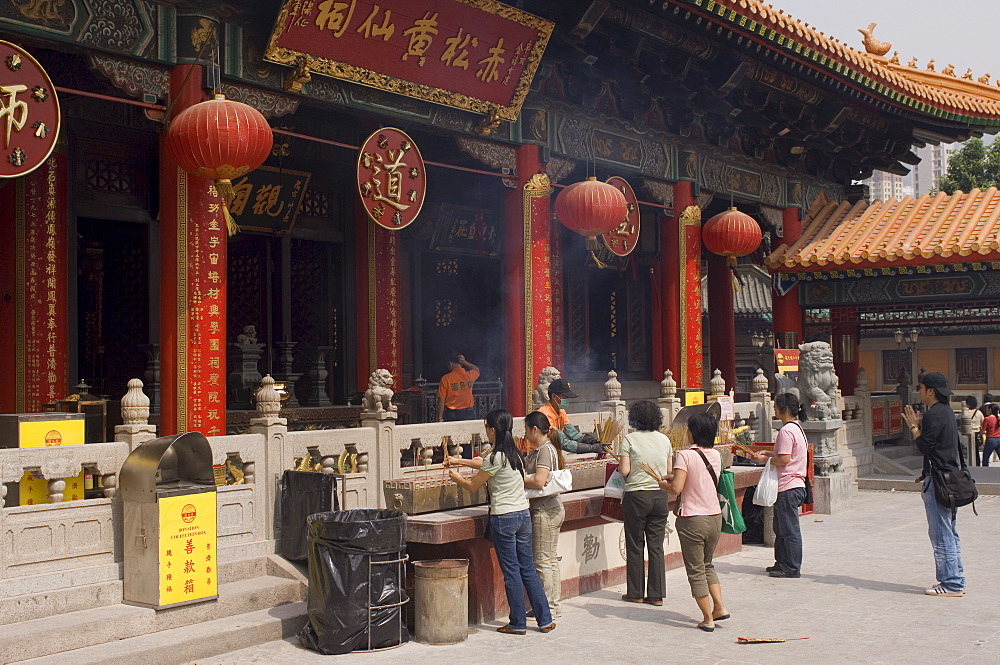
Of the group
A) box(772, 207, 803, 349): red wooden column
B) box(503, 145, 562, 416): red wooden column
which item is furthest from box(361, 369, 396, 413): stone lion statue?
box(772, 207, 803, 349): red wooden column

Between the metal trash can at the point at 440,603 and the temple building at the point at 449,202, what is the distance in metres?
2.88

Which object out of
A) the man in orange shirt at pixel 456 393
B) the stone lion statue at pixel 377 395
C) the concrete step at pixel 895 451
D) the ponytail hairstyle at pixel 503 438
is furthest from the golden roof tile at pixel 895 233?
the ponytail hairstyle at pixel 503 438

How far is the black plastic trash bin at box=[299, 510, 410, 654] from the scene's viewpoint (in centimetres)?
584

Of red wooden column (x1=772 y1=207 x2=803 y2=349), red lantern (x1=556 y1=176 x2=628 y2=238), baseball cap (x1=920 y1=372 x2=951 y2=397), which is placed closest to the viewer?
baseball cap (x1=920 y1=372 x2=951 y2=397)

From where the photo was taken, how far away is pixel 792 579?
804 cm

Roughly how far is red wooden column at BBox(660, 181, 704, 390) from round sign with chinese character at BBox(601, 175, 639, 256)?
1.29m

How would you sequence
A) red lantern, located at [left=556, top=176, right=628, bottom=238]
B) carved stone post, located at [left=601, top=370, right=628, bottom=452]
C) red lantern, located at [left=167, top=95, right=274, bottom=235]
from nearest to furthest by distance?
red lantern, located at [left=167, top=95, right=274, bottom=235]
carved stone post, located at [left=601, top=370, right=628, bottom=452]
red lantern, located at [left=556, top=176, right=628, bottom=238]

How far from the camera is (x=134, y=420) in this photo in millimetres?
6109

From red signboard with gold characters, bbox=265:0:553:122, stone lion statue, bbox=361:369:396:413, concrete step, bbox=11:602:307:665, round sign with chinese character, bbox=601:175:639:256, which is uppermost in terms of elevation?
red signboard with gold characters, bbox=265:0:553:122

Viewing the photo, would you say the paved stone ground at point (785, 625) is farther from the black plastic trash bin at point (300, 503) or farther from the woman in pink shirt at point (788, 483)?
the black plastic trash bin at point (300, 503)

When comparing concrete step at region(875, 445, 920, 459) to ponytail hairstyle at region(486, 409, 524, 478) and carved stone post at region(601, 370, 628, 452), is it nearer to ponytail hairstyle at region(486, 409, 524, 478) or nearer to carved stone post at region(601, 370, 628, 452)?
carved stone post at region(601, 370, 628, 452)

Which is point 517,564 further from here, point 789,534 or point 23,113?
point 23,113

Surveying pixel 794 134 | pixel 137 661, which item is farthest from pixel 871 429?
pixel 137 661

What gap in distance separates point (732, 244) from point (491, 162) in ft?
13.6
